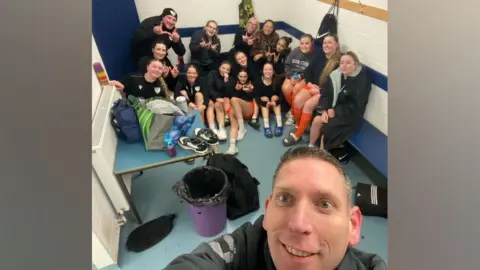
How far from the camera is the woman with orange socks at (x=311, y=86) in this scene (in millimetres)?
2418

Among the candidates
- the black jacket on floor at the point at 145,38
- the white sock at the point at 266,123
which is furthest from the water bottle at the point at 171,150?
the black jacket on floor at the point at 145,38

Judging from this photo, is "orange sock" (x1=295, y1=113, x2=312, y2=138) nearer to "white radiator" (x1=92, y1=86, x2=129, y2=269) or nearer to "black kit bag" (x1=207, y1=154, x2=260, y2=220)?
"black kit bag" (x1=207, y1=154, x2=260, y2=220)

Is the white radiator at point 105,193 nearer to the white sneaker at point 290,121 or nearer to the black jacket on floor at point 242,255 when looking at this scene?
the black jacket on floor at point 242,255

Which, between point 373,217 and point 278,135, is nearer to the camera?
point 373,217

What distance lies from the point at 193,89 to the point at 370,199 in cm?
160

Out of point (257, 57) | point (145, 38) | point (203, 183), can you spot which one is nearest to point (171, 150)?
point (203, 183)

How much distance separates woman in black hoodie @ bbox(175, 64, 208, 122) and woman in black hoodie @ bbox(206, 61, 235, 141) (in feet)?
0.18

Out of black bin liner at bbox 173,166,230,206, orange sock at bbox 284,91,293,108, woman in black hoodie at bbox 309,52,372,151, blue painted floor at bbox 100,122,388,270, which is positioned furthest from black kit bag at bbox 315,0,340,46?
black bin liner at bbox 173,166,230,206

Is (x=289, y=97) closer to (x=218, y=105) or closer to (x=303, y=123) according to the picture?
(x=303, y=123)

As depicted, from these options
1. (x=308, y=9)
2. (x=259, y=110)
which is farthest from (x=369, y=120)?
(x=308, y=9)

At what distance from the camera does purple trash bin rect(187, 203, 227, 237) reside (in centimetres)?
165
